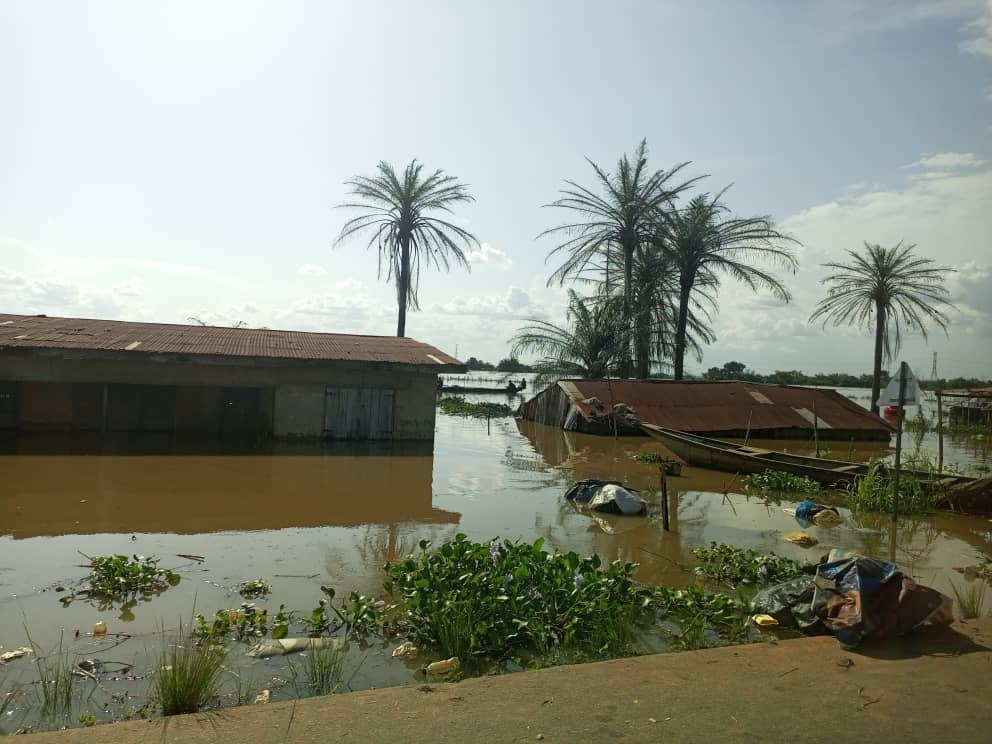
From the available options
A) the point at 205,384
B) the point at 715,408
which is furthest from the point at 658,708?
the point at 715,408

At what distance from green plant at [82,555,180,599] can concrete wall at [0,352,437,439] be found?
→ 1049 centimetres

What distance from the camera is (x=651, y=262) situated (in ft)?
94.3

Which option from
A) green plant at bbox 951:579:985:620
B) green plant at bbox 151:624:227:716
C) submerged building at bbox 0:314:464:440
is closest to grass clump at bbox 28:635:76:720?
Result: green plant at bbox 151:624:227:716

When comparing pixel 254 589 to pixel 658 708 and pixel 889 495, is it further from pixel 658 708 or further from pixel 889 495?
pixel 889 495

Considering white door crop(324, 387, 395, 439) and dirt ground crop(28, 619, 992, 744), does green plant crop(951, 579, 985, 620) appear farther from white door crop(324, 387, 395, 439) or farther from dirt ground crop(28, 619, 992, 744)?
white door crop(324, 387, 395, 439)

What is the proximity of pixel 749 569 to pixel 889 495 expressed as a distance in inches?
225

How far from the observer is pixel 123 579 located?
279 inches

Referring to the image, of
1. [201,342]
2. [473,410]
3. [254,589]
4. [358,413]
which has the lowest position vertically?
[254,589]

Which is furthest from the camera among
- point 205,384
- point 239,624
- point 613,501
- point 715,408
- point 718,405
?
point 718,405

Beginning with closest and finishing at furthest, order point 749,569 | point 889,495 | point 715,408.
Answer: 1. point 749,569
2. point 889,495
3. point 715,408

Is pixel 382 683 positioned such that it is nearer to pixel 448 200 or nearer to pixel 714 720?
pixel 714 720

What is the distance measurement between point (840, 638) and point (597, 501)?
269 inches

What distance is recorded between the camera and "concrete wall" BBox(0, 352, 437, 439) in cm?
1700

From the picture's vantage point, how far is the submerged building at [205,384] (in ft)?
55.6
